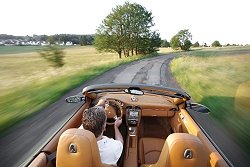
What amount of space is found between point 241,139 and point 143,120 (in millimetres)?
2312

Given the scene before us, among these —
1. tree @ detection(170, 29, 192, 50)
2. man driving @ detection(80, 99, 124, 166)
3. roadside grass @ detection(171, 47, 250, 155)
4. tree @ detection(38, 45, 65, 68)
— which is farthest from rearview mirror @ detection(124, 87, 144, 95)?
tree @ detection(170, 29, 192, 50)

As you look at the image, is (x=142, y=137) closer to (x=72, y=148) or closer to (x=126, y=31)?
(x=72, y=148)

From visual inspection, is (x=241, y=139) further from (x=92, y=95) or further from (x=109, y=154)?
(x=109, y=154)

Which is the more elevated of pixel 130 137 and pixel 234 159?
pixel 130 137

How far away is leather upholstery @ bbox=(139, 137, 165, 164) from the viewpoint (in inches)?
123

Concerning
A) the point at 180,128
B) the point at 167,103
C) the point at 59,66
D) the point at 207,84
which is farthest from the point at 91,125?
the point at 59,66

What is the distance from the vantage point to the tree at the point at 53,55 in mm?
13164

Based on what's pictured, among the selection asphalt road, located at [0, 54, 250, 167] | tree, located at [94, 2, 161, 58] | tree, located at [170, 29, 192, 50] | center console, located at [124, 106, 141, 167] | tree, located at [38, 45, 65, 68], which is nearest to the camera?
center console, located at [124, 106, 141, 167]

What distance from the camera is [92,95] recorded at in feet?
12.9

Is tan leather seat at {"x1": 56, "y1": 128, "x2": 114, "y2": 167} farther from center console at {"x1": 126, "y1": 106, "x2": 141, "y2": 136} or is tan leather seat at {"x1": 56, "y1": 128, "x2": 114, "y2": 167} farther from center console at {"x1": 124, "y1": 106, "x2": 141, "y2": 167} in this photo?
center console at {"x1": 126, "y1": 106, "x2": 141, "y2": 136}

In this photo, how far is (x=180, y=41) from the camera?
234 feet

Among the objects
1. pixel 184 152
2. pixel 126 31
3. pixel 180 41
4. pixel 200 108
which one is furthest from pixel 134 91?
pixel 180 41

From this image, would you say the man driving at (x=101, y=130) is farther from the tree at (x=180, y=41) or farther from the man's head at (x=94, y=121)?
Result: the tree at (x=180, y=41)

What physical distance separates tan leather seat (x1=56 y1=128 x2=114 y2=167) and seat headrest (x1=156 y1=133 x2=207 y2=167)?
2.15 ft
